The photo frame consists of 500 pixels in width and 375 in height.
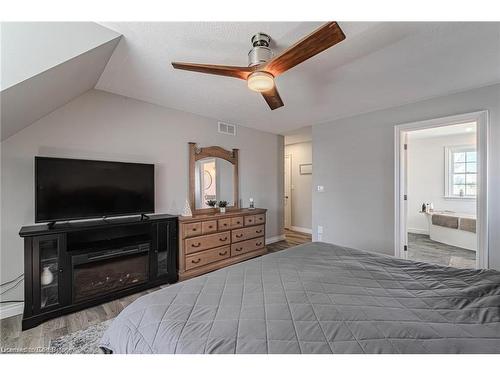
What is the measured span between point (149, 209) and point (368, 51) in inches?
114

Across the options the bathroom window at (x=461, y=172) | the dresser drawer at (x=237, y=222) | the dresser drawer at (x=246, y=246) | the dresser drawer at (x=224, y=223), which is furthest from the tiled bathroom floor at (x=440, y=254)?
the dresser drawer at (x=224, y=223)

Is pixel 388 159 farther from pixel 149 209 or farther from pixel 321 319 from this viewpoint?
pixel 149 209

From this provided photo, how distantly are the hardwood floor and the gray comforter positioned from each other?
1.20m

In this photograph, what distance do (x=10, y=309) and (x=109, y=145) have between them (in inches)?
74.8

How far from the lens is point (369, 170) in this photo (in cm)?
356

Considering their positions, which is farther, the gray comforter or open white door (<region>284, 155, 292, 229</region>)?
open white door (<region>284, 155, 292, 229</region>)

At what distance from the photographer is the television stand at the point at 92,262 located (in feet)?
6.50

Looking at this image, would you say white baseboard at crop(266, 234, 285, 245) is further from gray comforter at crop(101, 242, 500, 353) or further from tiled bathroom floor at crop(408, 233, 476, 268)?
gray comforter at crop(101, 242, 500, 353)

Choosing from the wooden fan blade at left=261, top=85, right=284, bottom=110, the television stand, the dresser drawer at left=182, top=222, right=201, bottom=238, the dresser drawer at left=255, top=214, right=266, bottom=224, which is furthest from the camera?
the dresser drawer at left=255, top=214, right=266, bottom=224

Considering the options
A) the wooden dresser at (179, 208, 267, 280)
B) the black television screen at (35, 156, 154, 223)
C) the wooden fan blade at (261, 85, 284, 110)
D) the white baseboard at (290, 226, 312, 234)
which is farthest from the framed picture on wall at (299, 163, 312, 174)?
the black television screen at (35, 156, 154, 223)

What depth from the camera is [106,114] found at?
276 centimetres

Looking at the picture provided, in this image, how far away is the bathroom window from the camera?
504 centimetres
